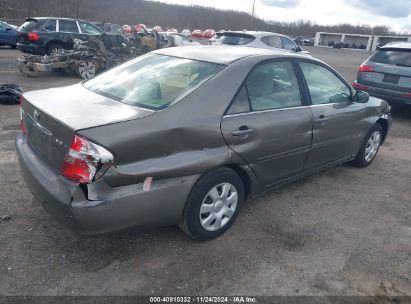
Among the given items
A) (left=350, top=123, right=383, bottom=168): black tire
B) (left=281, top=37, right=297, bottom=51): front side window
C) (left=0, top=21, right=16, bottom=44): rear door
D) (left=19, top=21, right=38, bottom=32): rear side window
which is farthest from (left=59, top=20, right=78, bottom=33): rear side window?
(left=350, top=123, right=383, bottom=168): black tire

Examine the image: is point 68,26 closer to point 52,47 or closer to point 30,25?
point 52,47

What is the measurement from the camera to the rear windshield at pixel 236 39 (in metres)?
10.6

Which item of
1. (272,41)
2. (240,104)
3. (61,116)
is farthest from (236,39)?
(61,116)

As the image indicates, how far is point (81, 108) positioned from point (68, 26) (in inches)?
451

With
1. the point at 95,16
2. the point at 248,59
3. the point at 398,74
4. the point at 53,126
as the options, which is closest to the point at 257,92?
the point at 248,59

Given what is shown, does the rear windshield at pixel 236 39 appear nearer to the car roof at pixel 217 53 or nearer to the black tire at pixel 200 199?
the car roof at pixel 217 53

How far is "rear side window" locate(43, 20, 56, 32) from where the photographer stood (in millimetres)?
12242

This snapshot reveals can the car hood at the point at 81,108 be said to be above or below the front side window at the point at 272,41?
below

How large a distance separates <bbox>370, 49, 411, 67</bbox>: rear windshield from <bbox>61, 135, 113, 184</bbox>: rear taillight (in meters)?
7.13

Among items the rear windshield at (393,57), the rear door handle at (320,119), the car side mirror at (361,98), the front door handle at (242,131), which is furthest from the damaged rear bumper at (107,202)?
the rear windshield at (393,57)

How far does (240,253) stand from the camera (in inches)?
120

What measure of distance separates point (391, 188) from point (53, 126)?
406cm

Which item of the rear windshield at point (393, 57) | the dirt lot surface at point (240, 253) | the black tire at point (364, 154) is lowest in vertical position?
the dirt lot surface at point (240, 253)

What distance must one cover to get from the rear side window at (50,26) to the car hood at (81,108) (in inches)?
411
